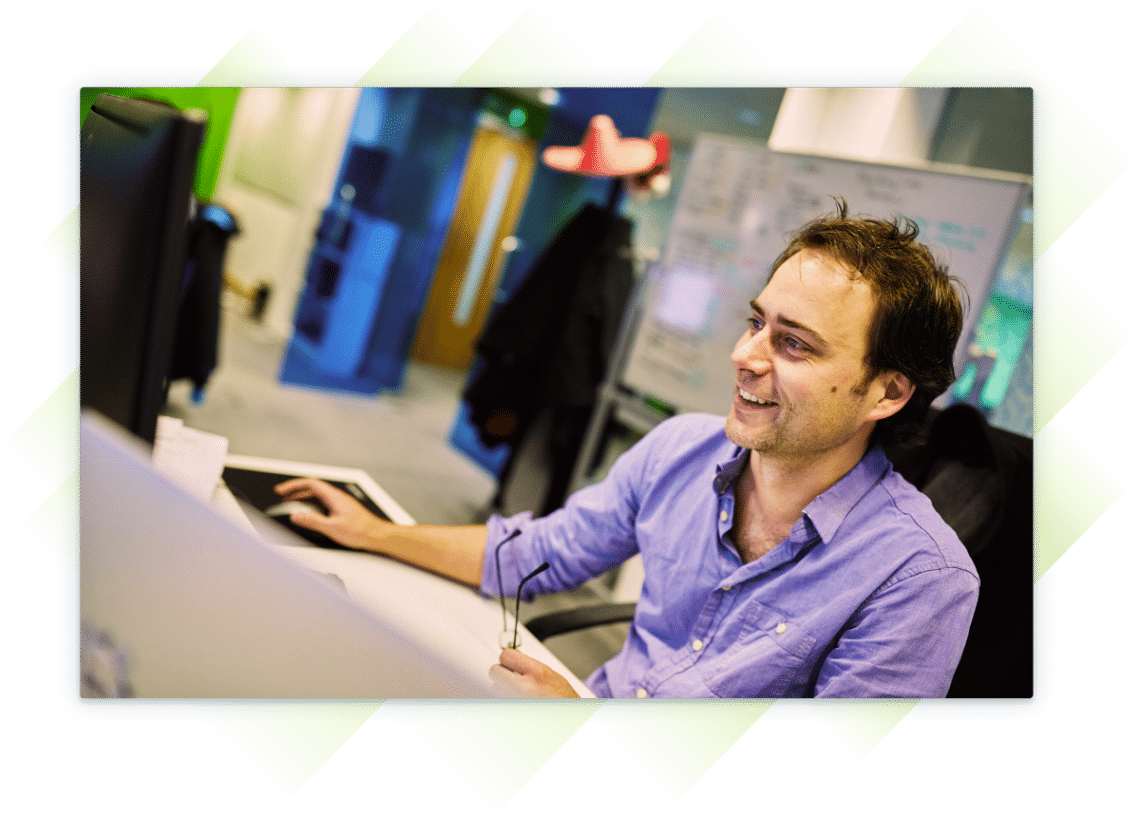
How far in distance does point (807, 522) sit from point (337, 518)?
77cm

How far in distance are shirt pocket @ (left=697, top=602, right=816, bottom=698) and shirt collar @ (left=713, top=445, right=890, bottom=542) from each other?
0.15 metres

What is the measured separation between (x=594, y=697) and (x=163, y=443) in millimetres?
768

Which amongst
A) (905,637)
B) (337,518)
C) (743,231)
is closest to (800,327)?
(905,637)

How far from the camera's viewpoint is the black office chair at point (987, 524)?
1262 millimetres

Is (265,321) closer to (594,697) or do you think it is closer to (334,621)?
(334,621)

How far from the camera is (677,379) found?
2.37 metres

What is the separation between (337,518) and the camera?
4.33 feet

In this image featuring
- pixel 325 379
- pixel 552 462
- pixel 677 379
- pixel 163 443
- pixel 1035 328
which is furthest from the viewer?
pixel 677 379

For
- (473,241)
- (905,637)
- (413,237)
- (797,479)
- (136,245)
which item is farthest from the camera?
(473,241)

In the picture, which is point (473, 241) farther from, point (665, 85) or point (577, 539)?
point (577, 539)

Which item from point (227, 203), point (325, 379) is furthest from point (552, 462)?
point (227, 203)

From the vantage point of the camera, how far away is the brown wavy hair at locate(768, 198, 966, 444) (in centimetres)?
113

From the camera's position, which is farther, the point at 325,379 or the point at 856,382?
the point at 325,379

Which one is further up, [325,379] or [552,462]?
[325,379]
